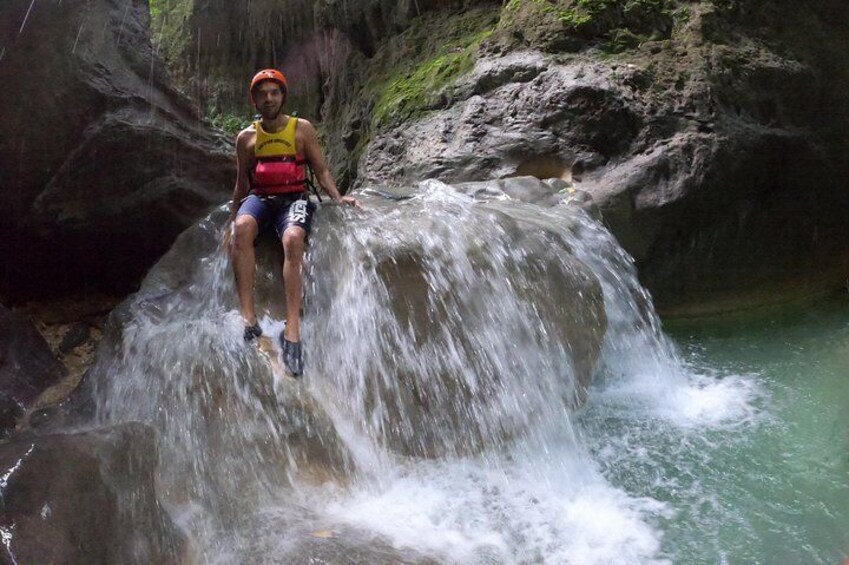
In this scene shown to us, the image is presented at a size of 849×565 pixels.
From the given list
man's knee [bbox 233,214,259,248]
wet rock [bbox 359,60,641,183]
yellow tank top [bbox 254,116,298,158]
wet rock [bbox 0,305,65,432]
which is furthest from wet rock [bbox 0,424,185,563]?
wet rock [bbox 359,60,641,183]

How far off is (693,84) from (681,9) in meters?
0.98

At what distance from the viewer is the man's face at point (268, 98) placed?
413 centimetres

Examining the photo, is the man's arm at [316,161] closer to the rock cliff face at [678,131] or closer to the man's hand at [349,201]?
the man's hand at [349,201]

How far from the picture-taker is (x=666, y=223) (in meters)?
5.51

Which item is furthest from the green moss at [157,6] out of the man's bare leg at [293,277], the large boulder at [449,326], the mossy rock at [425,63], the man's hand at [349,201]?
the man's bare leg at [293,277]

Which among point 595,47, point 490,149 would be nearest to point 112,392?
point 490,149

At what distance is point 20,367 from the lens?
11.8ft

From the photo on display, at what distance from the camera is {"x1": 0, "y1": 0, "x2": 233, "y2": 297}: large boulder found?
4008mm

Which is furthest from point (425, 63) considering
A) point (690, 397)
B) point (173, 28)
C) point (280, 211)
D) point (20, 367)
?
point (173, 28)

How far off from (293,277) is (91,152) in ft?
5.38

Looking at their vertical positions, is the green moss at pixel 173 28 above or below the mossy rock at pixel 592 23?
Answer: above

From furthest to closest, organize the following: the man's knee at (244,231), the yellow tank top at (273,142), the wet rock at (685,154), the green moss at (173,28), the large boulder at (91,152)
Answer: the green moss at (173,28)
the wet rock at (685,154)
the yellow tank top at (273,142)
the large boulder at (91,152)
the man's knee at (244,231)

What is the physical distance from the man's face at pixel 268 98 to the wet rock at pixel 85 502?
7.23 ft

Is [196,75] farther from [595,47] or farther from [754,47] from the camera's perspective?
[754,47]
